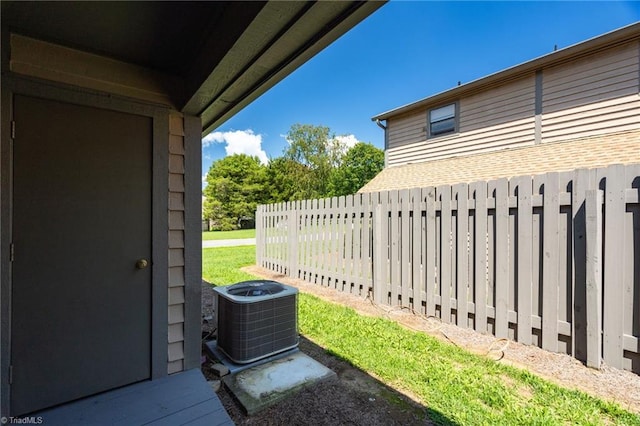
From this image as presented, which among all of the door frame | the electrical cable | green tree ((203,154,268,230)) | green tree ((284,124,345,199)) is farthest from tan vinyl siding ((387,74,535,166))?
green tree ((203,154,268,230))

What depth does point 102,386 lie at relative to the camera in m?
2.10

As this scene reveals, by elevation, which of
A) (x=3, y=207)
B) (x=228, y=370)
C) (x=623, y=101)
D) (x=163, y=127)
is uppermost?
(x=623, y=101)

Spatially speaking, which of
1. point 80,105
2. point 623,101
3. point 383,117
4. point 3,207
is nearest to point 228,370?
point 3,207

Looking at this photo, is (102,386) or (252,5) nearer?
(252,5)

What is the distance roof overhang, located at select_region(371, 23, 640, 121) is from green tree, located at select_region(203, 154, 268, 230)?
22737 mm

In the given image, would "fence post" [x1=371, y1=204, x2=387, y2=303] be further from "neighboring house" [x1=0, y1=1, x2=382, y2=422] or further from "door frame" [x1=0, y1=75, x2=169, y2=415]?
"door frame" [x1=0, y1=75, x2=169, y2=415]

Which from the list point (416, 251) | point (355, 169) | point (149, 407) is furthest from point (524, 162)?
point (355, 169)

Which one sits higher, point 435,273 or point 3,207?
point 3,207

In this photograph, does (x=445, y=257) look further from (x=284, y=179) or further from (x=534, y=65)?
(x=284, y=179)

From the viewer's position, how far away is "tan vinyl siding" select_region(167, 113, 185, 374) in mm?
2387

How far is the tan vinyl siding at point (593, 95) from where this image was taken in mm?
5504

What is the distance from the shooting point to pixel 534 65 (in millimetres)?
6562

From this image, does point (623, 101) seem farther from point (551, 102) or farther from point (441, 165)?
point (441, 165)

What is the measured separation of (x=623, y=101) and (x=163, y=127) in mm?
7942
